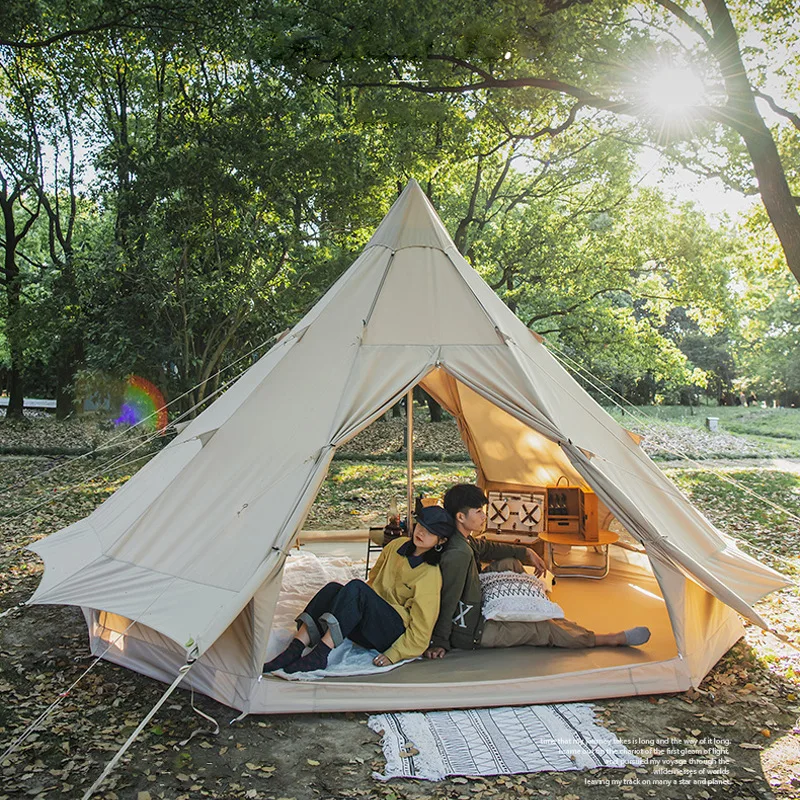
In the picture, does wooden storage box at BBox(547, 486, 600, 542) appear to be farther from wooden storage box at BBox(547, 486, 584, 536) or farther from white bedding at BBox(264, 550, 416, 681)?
white bedding at BBox(264, 550, 416, 681)

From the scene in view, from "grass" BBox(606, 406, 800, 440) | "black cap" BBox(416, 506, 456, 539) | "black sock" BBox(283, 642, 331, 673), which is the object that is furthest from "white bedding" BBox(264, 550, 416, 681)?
"grass" BBox(606, 406, 800, 440)

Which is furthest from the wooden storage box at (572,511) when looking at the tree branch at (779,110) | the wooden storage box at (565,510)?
the tree branch at (779,110)

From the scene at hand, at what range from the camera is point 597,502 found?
6.74 metres

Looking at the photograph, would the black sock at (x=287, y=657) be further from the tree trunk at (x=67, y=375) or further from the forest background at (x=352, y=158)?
the tree trunk at (x=67, y=375)

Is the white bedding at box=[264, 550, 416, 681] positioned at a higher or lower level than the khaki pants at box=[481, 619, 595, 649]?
lower

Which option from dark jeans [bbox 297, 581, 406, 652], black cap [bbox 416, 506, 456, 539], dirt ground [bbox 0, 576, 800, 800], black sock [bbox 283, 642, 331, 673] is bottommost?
dirt ground [bbox 0, 576, 800, 800]

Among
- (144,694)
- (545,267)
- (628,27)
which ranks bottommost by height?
(144,694)

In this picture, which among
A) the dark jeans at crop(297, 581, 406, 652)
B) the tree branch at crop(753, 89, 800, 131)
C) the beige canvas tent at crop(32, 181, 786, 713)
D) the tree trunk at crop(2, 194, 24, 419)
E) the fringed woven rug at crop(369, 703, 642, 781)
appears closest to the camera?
the fringed woven rug at crop(369, 703, 642, 781)

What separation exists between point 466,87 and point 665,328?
27233 millimetres

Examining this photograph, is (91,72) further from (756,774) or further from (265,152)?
(756,774)

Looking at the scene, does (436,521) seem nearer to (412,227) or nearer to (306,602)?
(306,602)

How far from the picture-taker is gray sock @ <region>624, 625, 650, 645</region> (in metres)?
4.68

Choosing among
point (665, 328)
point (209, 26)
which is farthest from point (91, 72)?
point (665, 328)

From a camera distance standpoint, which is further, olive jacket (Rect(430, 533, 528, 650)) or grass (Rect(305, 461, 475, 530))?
grass (Rect(305, 461, 475, 530))
